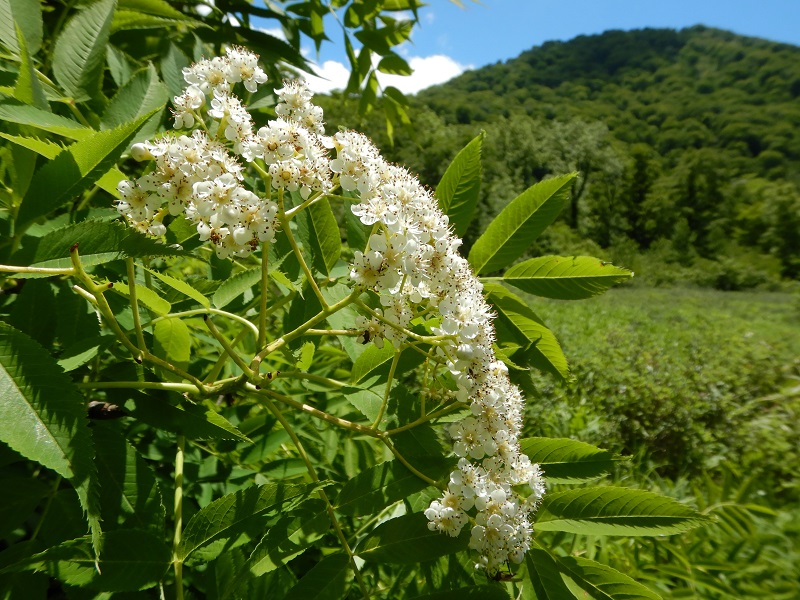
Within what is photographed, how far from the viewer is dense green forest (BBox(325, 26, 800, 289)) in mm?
26656

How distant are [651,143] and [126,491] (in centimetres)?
5293

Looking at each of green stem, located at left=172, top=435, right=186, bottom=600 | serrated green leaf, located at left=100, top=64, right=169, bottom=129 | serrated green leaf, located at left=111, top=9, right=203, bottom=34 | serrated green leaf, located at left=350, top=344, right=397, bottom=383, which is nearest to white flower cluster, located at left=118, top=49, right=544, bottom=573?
serrated green leaf, located at left=350, top=344, right=397, bottom=383

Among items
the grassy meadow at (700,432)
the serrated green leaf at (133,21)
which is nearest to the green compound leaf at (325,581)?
the grassy meadow at (700,432)

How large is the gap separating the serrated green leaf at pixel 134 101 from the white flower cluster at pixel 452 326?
0.40 meters

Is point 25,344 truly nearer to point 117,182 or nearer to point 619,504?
point 117,182

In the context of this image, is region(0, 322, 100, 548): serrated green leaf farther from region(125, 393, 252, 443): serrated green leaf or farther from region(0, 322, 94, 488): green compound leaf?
region(125, 393, 252, 443): serrated green leaf

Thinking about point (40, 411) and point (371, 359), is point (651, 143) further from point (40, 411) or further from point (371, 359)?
point (40, 411)

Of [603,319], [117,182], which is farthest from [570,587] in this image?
[603,319]

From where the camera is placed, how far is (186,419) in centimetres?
76

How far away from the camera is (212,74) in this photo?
2.67 feet

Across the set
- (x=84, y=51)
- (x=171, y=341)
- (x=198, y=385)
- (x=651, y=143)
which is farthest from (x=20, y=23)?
(x=651, y=143)

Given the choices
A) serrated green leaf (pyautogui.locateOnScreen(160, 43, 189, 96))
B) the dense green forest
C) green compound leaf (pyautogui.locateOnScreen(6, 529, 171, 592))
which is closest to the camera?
green compound leaf (pyautogui.locateOnScreen(6, 529, 171, 592))

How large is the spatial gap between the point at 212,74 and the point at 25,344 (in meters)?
0.47

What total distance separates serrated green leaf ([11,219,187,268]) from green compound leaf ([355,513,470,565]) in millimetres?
476
